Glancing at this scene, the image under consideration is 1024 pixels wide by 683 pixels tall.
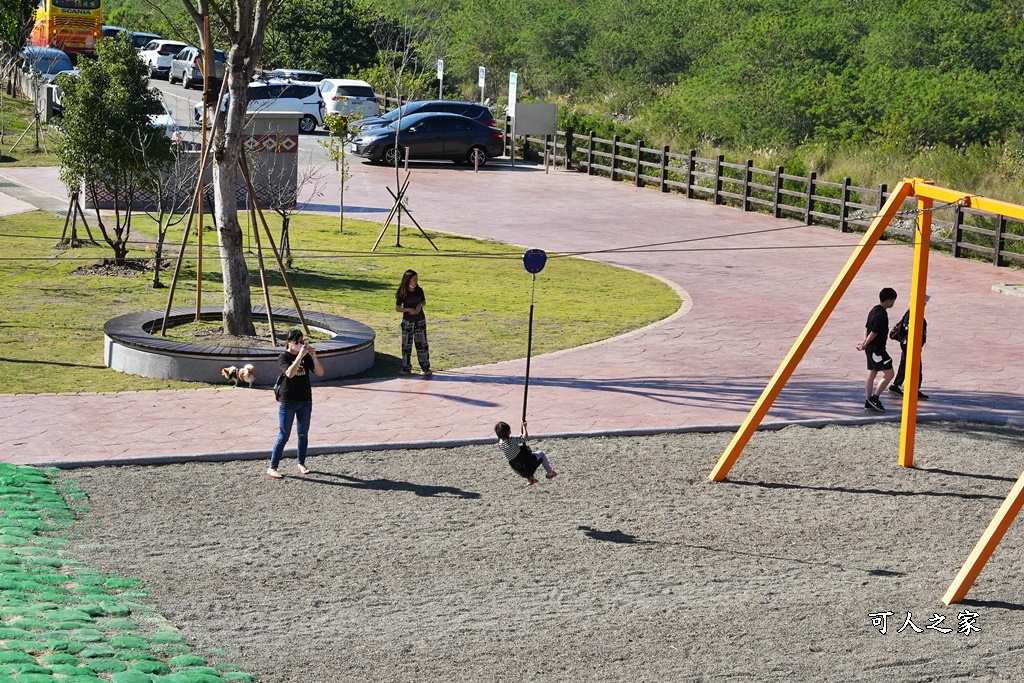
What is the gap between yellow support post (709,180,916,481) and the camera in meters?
12.7

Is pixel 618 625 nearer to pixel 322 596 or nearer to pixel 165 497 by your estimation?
pixel 322 596

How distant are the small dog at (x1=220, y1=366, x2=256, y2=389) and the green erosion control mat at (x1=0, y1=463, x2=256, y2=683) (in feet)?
15.4

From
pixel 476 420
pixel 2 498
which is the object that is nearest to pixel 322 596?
pixel 2 498

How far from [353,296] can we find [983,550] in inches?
487

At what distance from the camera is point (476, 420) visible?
14180mm

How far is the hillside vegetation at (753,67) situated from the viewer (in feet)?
132

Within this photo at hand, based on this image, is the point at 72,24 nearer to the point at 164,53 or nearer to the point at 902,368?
the point at 164,53

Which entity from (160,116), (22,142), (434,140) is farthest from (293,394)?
(22,142)

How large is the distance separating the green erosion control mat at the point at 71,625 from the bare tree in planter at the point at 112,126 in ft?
37.5

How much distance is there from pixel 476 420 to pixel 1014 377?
7431mm

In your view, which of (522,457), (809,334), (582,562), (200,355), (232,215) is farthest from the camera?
(232,215)

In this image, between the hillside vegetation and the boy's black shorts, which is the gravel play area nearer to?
the boy's black shorts

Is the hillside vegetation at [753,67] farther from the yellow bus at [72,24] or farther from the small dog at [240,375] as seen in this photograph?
the small dog at [240,375]

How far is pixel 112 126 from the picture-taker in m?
20.8
